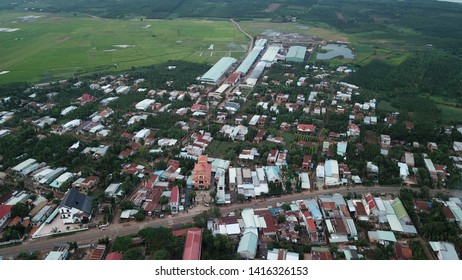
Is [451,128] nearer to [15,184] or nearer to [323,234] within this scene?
[323,234]

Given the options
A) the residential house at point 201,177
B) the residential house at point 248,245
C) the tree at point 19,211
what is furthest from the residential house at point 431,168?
the tree at point 19,211

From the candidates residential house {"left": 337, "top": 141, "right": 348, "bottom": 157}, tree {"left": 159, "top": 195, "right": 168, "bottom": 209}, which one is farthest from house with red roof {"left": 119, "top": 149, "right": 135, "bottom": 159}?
residential house {"left": 337, "top": 141, "right": 348, "bottom": 157}

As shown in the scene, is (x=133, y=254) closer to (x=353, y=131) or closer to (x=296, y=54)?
(x=353, y=131)

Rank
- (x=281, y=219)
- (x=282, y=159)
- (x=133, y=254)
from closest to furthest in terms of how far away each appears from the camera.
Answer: (x=133, y=254) → (x=281, y=219) → (x=282, y=159)

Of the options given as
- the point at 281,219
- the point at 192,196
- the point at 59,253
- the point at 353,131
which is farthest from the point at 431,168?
the point at 59,253

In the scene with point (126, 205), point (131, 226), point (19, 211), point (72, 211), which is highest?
point (72, 211)

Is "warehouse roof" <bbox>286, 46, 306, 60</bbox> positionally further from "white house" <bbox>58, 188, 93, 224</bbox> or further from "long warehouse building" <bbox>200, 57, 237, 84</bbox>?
"white house" <bbox>58, 188, 93, 224</bbox>
